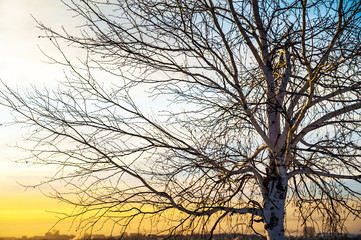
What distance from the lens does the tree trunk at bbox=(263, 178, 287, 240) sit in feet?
17.1

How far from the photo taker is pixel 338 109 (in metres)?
5.44

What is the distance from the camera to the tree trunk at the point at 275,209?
521 centimetres

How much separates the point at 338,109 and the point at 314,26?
4.80ft

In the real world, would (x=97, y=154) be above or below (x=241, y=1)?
below

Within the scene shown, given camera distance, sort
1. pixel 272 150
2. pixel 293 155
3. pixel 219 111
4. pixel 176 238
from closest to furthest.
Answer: pixel 176 238, pixel 272 150, pixel 219 111, pixel 293 155

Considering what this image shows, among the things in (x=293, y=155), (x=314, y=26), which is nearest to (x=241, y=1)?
(x=314, y=26)

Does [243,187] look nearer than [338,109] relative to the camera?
No

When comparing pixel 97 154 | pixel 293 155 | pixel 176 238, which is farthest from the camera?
pixel 293 155

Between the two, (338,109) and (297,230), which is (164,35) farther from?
(297,230)

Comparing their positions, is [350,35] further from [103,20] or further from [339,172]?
[103,20]

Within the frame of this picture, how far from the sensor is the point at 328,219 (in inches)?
257

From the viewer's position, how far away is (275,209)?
17.4 feet

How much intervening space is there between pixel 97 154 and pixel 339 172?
15.2 feet

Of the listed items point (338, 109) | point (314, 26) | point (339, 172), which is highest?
point (314, 26)
